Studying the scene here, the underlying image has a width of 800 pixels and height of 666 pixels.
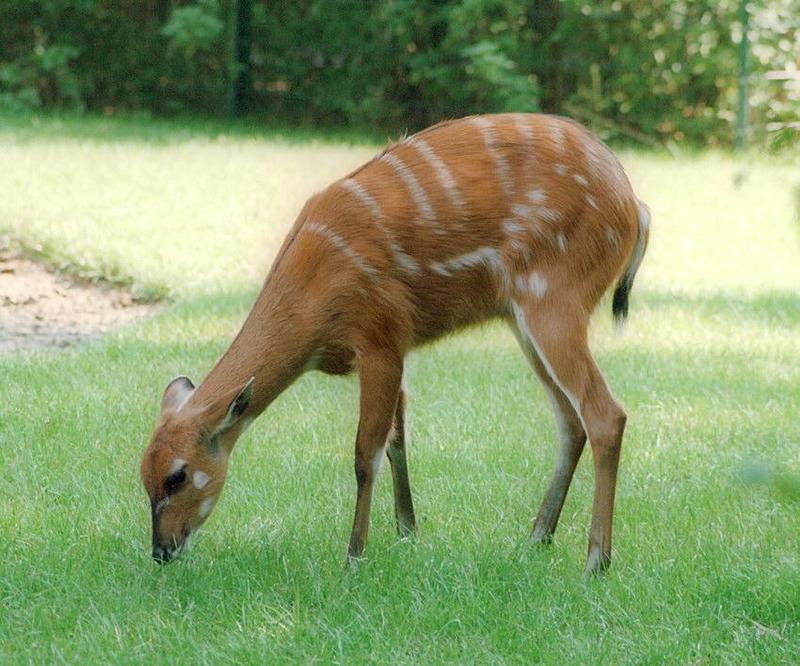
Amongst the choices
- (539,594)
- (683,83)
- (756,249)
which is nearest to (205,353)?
(539,594)

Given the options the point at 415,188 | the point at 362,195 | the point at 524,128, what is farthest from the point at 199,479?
the point at 524,128

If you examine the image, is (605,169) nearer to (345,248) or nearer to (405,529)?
(345,248)

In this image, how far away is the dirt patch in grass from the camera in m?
7.88

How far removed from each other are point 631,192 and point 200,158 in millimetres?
9672

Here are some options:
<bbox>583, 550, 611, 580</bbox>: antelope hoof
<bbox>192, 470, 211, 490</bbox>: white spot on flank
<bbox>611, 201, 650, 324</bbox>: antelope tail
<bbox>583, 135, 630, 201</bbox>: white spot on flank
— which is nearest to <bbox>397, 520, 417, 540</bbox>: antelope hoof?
<bbox>583, 550, 611, 580</bbox>: antelope hoof

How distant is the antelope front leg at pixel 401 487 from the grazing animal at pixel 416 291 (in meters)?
0.27

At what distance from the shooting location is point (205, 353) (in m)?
7.10

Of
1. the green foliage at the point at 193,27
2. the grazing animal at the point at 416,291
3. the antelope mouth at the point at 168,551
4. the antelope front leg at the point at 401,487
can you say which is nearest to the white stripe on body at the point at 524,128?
the grazing animal at the point at 416,291

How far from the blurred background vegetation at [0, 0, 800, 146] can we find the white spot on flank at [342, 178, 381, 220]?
34.3ft

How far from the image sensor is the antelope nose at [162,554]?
4.30 meters

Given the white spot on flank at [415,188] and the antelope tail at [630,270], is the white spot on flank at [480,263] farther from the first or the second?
the antelope tail at [630,270]

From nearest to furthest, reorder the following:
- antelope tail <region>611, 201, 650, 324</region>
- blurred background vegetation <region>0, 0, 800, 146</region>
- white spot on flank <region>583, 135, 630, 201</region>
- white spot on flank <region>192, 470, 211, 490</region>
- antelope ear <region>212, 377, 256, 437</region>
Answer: antelope ear <region>212, 377, 256, 437</region> < white spot on flank <region>192, 470, 211, 490</region> < white spot on flank <region>583, 135, 630, 201</region> < antelope tail <region>611, 201, 650, 324</region> < blurred background vegetation <region>0, 0, 800, 146</region>

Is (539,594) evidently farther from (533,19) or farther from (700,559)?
(533,19)

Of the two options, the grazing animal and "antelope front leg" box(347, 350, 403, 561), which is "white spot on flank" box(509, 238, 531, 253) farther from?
"antelope front leg" box(347, 350, 403, 561)
